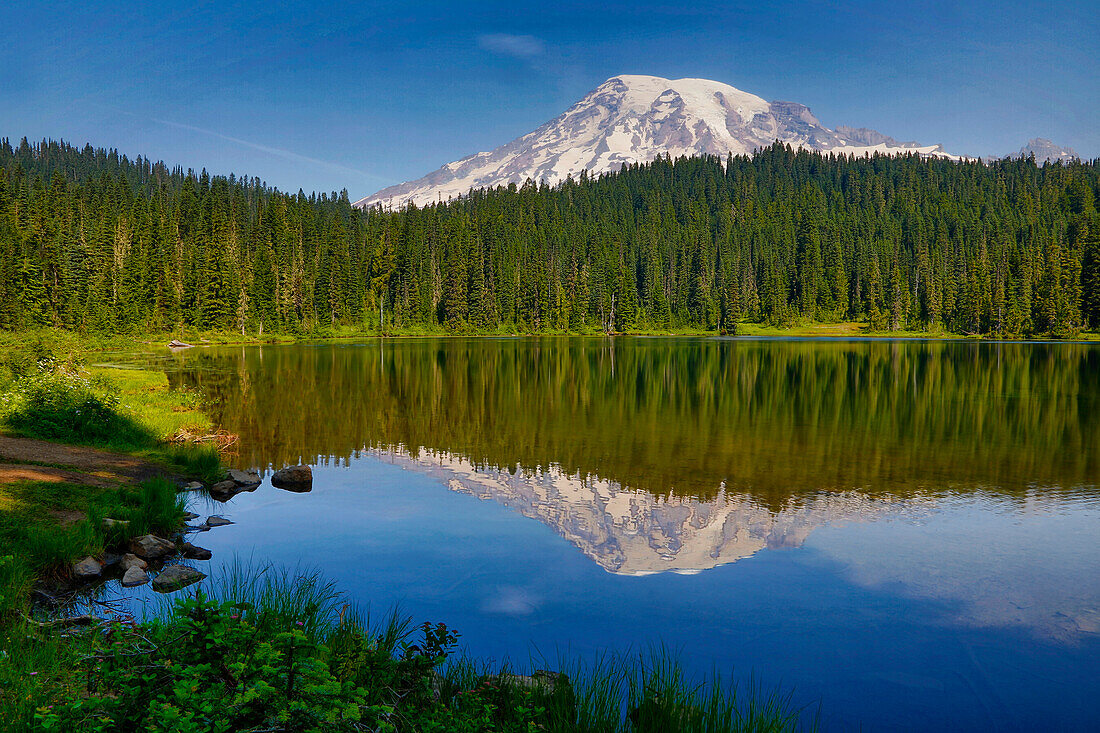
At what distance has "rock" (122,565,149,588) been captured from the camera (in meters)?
11.8

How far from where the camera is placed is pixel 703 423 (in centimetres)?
3156

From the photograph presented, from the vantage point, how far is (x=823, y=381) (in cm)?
5053

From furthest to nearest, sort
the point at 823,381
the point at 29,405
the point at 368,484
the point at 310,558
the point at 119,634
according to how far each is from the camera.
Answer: the point at 823,381 < the point at 29,405 < the point at 368,484 < the point at 310,558 < the point at 119,634

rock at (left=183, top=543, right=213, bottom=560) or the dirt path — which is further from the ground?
the dirt path

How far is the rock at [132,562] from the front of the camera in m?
12.4

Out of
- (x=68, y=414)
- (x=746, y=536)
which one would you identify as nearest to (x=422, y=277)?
(x=68, y=414)

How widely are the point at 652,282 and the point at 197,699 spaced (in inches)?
7184

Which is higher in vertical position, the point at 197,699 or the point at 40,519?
the point at 197,699

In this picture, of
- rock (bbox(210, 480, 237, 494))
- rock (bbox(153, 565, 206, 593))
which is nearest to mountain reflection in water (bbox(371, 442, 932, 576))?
rock (bbox(210, 480, 237, 494))

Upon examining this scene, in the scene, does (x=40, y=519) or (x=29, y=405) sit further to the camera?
(x=29, y=405)

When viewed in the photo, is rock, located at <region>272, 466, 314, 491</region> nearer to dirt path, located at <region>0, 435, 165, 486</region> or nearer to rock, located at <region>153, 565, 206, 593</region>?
dirt path, located at <region>0, 435, 165, 486</region>

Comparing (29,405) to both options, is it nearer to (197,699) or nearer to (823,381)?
(197,699)

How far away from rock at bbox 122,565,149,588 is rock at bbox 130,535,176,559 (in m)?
0.96

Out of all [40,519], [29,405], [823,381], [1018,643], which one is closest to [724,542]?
[1018,643]
